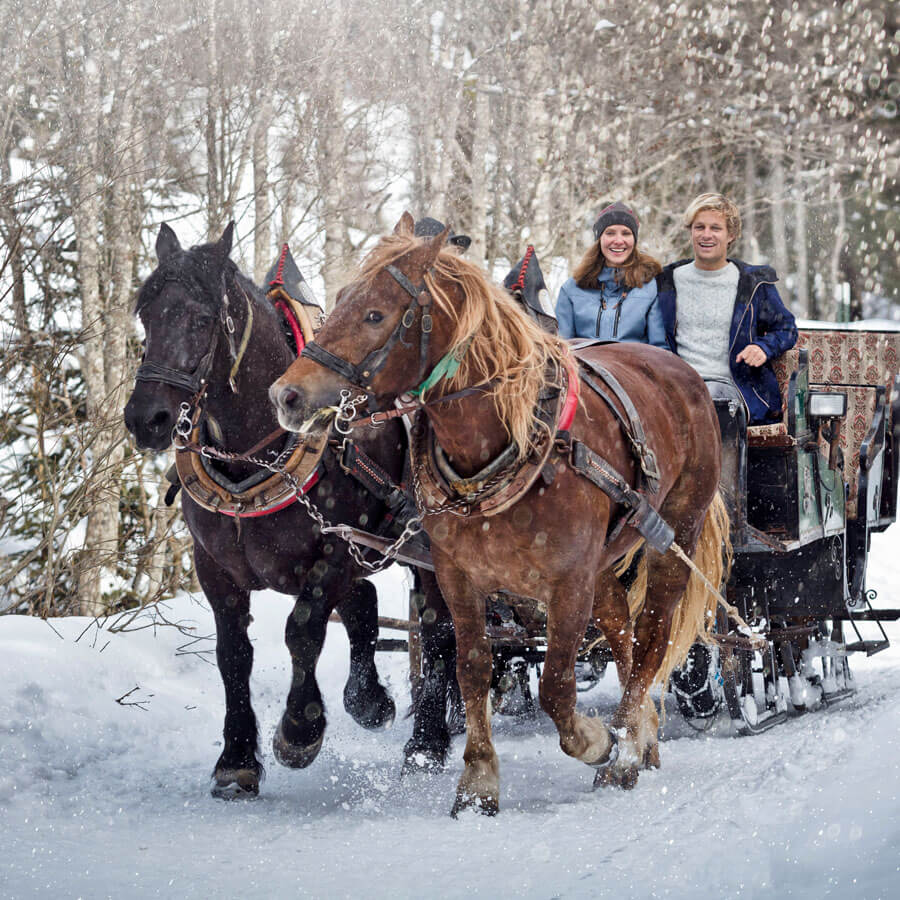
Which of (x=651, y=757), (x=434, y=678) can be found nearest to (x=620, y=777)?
(x=651, y=757)

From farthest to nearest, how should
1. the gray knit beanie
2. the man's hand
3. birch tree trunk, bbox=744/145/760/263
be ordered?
birch tree trunk, bbox=744/145/760/263 < the gray knit beanie < the man's hand

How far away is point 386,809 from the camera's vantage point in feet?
12.3

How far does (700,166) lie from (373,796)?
724 inches

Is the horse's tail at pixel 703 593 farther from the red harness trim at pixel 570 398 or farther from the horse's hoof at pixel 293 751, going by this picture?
the horse's hoof at pixel 293 751

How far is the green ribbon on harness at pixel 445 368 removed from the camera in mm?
3197

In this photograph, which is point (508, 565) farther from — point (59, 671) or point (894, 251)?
point (894, 251)

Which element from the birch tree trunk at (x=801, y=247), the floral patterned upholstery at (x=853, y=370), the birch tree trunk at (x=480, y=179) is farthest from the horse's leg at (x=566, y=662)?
the birch tree trunk at (x=801, y=247)

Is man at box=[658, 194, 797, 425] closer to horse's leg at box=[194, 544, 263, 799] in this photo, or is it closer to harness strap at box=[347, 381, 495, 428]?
harness strap at box=[347, 381, 495, 428]

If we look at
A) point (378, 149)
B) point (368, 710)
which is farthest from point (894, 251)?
point (368, 710)

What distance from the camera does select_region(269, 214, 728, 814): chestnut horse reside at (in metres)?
3.09

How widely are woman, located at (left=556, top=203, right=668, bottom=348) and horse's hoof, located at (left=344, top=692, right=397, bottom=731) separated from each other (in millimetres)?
1924

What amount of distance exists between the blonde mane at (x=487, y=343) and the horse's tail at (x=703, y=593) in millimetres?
1407

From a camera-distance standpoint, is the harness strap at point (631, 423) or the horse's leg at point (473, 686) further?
the harness strap at point (631, 423)

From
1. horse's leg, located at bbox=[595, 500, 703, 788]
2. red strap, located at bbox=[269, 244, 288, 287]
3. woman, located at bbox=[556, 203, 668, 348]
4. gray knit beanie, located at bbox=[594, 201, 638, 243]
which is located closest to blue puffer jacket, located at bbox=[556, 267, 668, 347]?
woman, located at bbox=[556, 203, 668, 348]
